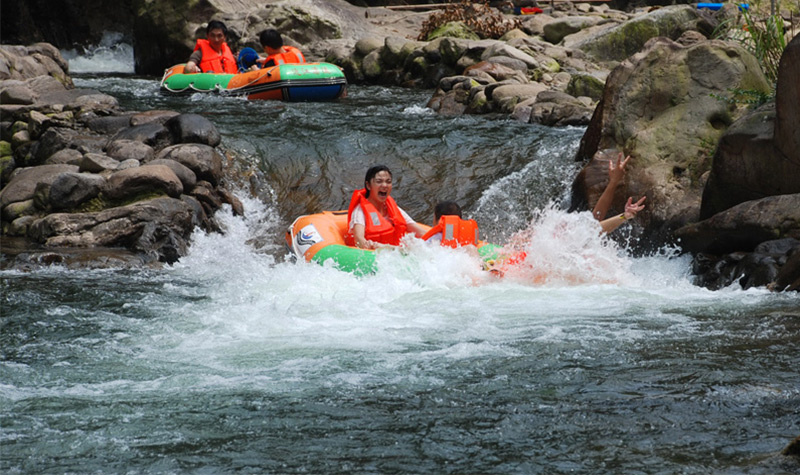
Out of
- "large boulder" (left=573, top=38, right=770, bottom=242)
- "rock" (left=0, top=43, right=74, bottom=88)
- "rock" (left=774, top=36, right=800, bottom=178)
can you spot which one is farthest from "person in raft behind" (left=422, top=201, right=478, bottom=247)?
"rock" (left=0, top=43, right=74, bottom=88)

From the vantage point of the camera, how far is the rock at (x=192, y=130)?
10.1 m

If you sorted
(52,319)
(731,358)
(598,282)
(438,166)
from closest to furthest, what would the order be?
(731,358)
(52,319)
(598,282)
(438,166)

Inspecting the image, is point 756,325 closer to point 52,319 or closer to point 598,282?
point 598,282

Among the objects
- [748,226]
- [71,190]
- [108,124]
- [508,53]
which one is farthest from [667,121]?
[508,53]

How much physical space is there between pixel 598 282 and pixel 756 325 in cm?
165

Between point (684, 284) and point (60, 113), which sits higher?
point (60, 113)

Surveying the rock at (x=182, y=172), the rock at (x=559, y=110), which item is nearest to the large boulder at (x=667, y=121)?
the rock at (x=559, y=110)

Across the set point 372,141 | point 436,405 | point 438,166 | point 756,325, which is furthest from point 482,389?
point 372,141

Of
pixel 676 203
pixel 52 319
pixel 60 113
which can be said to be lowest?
pixel 52 319

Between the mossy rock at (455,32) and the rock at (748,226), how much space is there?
1111 cm

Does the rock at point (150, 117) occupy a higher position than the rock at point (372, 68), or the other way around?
the rock at point (372, 68)

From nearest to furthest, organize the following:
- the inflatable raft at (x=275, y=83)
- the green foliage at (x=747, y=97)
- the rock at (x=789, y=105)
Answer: the rock at (x=789, y=105)
the green foliage at (x=747, y=97)
the inflatable raft at (x=275, y=83)

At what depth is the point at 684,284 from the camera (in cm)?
719

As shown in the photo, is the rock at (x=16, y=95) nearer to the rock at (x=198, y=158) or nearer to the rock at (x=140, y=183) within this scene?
the rock at (x=198, y=158)
